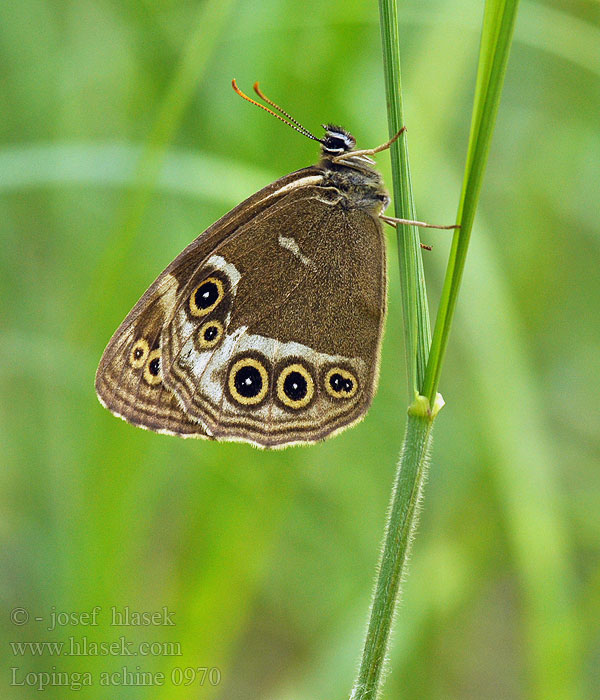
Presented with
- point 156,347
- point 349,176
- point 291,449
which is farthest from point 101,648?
point 349,176

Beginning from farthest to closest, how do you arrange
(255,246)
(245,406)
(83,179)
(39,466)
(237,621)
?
(39,466) → (237,621) → (83,179) → (255,246) → (245,406)

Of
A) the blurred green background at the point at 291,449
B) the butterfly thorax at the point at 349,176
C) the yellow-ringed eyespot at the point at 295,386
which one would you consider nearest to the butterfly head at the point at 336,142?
→ the butterfly thorax at the point at 349,176

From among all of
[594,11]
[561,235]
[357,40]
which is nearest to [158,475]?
[357,40]

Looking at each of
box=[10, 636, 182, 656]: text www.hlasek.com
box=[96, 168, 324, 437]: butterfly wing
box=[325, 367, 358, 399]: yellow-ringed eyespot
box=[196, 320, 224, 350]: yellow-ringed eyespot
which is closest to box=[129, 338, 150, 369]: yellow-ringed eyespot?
box=[96, 168, 324, 437]: butterfly wing

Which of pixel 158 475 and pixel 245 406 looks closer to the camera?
pixel 245 406

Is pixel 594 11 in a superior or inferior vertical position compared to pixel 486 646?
superior

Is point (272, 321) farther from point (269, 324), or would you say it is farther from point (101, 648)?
point (101, 648)

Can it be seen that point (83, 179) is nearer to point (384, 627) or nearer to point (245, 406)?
point (245, 406)
